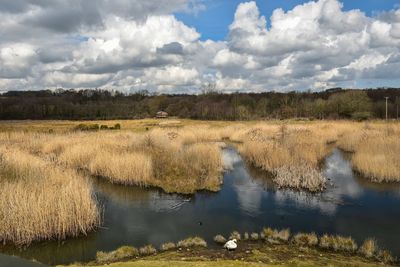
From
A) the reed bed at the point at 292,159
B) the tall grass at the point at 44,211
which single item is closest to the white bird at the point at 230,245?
the tall grass at the point at 44,211

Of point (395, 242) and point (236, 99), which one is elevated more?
point (236, 99)

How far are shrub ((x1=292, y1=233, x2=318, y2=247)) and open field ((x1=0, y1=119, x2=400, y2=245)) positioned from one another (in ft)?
18.7

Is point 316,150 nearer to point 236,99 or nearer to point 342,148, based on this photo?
point 342,148

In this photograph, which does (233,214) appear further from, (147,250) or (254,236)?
(147,250)

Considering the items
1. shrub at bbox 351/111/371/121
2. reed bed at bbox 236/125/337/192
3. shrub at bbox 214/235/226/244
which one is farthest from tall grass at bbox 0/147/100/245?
shrub at bbox 351/111/371/121

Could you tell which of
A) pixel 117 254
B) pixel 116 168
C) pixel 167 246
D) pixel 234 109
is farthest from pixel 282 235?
pixel 234 109

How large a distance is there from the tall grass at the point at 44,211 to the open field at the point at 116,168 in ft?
0.08

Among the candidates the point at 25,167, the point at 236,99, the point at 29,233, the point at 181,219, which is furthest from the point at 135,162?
the point at 236,99

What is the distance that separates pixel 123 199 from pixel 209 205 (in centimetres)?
347

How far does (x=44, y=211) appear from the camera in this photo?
32.7 feet

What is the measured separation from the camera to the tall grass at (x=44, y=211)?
9.61m

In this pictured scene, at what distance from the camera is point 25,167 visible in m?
14.1

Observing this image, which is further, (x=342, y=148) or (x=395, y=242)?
(x=342, y=148)

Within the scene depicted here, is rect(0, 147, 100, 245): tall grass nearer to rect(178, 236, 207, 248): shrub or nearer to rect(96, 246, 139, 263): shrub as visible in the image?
rect(96, 246, 139, 263): shrub
